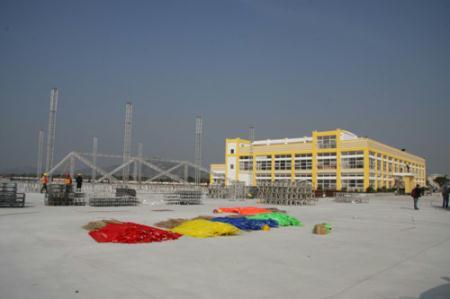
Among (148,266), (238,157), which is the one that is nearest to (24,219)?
(148,266)

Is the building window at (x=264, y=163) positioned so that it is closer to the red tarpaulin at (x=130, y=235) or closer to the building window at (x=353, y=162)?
the building window at (x=353, y=162)

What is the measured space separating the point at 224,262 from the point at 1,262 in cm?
400

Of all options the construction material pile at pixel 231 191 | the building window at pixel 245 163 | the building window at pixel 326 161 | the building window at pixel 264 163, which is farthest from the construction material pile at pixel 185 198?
the building window at pixel 245 163

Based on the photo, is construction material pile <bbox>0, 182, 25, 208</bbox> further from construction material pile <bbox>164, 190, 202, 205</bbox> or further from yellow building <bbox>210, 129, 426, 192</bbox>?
yellow building <bbox>210, 129, 426, 192</bbox>

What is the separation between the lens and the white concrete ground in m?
5.09

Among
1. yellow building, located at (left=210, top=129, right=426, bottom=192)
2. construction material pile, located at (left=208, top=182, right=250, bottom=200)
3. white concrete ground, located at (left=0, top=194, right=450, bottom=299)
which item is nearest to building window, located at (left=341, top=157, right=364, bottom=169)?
yellow building, located at (left=210, top=129, right=426, bottom=192)

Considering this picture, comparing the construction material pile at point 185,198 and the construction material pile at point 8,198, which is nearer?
the construction material pile at point 8,198

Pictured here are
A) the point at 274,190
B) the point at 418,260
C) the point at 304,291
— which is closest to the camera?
the point at 304,291

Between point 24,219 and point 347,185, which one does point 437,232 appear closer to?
A: point 24,219

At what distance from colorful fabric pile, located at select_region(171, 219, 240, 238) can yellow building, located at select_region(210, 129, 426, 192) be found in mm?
44545

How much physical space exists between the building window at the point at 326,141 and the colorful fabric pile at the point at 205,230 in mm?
61033

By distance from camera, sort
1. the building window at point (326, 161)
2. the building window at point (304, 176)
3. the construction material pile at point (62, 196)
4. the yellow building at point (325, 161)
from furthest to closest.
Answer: the building window at point (304, 176) → the building window at point (326, 161) → the yellow building at point (325, 161) → the construction material pile at point (62, 196)

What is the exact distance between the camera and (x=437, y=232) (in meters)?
12.7

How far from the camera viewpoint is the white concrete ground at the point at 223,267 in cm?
509
